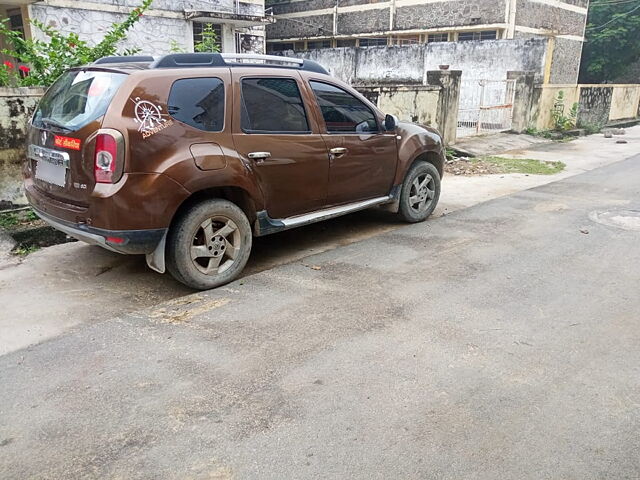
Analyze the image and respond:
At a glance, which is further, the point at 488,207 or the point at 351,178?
the point at 488,207

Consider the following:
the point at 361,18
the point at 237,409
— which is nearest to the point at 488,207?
the point at 237,409

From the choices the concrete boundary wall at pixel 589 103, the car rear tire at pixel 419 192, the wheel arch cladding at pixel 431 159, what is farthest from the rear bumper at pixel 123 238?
the concrete boundary wall at pixel 589 103

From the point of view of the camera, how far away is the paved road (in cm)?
256

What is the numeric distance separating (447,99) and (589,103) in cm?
980

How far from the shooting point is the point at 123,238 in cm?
404

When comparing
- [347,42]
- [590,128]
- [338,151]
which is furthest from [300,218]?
[347,42]

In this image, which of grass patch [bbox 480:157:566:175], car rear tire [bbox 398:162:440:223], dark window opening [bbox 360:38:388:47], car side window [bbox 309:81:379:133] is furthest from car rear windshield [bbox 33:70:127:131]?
dark window opening [bbox 360:38:388:47]

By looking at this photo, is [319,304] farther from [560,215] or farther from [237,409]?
[560,215]

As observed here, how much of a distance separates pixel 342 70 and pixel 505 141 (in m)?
12.7

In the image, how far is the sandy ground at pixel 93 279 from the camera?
4.01m

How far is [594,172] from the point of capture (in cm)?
1077

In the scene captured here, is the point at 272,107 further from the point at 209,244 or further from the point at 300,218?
the point at 209,244

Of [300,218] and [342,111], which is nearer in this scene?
[300,218]

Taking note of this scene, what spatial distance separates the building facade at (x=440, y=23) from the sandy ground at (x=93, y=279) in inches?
831
